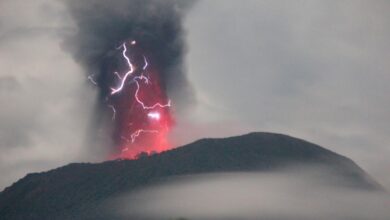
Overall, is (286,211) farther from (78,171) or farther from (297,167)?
(78,171)

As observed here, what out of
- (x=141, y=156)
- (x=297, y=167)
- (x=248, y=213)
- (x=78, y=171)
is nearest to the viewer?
(x=248, y=213)

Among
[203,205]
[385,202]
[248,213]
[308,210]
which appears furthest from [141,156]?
[385,202]

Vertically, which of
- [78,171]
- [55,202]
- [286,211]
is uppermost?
[78,171]

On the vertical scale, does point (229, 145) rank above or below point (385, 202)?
above

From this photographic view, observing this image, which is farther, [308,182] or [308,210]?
[308,182]

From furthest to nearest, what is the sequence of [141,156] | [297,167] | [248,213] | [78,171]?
[297,167], [78,171], [141,156], [248,213]

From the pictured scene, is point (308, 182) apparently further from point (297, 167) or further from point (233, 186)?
point (233, 186)
